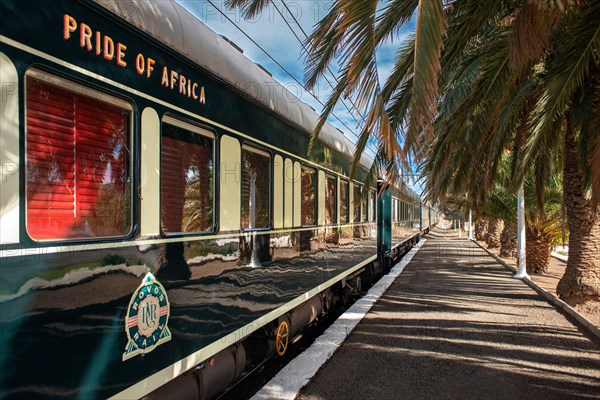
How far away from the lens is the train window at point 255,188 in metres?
4.45

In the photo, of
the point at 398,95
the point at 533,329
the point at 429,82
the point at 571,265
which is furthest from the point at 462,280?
the point at 429,82

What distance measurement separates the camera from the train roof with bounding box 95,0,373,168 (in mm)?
2998

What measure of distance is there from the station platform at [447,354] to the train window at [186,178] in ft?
6.00

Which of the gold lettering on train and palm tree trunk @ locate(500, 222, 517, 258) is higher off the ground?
the gold lettering on train

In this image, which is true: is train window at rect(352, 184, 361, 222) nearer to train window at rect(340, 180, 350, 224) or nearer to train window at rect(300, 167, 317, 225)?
train window at rect(340, 180, 350, 224)

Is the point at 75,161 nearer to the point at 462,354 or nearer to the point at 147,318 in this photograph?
the point at 147,318

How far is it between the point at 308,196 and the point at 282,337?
1856 mm

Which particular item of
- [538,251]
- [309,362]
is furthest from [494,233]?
[309,362]

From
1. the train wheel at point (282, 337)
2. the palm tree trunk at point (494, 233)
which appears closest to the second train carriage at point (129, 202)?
the train wheel at point (282, 337)

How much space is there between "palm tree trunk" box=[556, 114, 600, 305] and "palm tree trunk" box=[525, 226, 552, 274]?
6.97 m

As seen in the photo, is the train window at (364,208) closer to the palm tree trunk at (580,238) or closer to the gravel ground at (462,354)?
the gravel ground at (462,354)

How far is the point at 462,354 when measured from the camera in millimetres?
5750

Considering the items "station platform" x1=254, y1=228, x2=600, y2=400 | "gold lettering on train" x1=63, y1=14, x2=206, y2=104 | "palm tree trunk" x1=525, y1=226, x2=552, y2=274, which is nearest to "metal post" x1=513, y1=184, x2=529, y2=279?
"palm tree trunk" x1=525, y1=226, x2=552, y2=274

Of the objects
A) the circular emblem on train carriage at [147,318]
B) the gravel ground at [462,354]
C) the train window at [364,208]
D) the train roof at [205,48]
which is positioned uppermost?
the train roof at [205,48]
